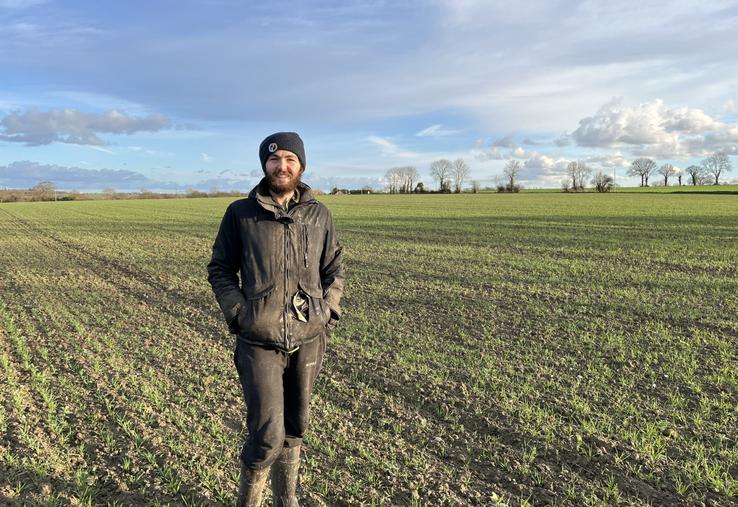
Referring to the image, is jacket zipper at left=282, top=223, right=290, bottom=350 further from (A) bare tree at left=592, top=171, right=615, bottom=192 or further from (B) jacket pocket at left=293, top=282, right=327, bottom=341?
(A) bare tree at left=592, top=171, right=615, bottom=192

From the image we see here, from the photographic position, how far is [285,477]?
11.2 ft

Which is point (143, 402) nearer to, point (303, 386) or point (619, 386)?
point (303, 386)

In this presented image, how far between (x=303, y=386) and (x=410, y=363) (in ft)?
11.9

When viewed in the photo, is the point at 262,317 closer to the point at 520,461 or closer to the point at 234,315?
the point at 234,315

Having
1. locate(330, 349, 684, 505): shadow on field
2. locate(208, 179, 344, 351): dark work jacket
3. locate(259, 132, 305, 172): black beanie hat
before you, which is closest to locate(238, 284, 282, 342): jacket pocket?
locate(208, 179, 344, 351): dark work jacket

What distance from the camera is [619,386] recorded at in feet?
19.2

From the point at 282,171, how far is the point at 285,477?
2.00 meters

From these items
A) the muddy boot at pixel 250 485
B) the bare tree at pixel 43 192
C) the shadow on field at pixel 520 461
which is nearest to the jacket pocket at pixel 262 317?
the muddy boot at pixel 250 485

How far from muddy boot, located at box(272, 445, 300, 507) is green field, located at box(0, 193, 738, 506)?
0.45m

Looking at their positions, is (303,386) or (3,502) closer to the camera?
(303,386)

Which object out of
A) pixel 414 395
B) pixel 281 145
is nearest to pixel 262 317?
pixel 281 145

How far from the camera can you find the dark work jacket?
2.94 metres

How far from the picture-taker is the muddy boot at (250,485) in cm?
317

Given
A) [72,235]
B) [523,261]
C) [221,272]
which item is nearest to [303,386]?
[221,272]
